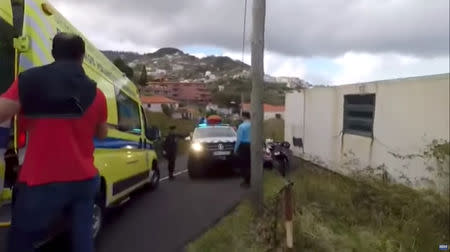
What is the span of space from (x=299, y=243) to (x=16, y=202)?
147 inches

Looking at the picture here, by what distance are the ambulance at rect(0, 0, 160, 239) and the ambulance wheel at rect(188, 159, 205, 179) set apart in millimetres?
3432

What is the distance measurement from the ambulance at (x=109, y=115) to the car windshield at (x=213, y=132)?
4.30 m

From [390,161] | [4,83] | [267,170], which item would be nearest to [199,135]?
[267,170]

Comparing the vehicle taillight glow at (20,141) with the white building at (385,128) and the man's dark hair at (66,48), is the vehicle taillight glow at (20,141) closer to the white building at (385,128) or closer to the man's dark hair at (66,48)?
the man's dark hair at (66,48)

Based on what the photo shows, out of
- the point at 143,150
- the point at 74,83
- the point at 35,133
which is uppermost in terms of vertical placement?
the point at 74,83

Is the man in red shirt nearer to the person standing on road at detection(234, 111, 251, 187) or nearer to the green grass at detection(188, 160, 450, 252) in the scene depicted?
the green grass at detection(188, 160, 450, 252)

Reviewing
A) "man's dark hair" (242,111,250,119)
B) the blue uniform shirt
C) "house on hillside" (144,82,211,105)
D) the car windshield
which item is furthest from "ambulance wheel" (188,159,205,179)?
"house on hillside" (144,82,211,105)

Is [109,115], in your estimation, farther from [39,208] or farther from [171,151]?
[171,151]

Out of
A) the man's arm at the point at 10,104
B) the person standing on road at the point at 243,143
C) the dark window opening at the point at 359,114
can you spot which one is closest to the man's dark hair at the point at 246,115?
the person standing on road at the point at 243,143

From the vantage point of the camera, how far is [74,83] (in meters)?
3.02

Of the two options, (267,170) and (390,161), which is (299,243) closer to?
(390,161)

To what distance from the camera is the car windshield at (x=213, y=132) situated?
16422 mm

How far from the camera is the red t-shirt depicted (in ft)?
9.56

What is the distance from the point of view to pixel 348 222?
8086 mm
